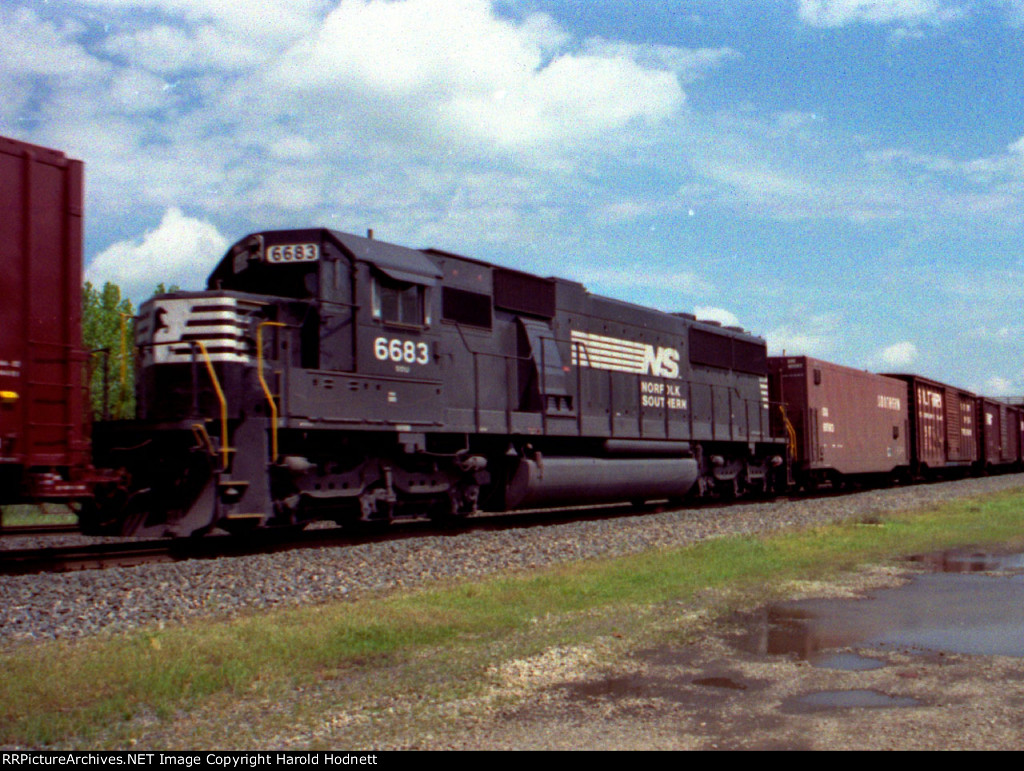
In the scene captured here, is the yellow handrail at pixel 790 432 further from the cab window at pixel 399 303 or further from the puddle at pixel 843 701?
the puddle at pixel 843 701

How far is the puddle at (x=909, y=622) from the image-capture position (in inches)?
235

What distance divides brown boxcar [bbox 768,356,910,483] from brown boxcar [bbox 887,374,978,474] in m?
1.74

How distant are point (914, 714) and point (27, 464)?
26.4 feet

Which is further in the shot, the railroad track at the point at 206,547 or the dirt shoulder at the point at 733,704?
the railroad track at the point at 206,547

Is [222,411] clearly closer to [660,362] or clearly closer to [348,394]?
[348,394]

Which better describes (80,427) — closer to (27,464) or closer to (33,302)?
(27,464)

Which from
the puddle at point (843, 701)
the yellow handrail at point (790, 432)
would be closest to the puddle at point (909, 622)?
the puddle at point (843, 701)

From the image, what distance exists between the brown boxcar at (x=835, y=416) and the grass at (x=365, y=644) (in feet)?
48.4

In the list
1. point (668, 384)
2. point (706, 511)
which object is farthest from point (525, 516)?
point (668, 384)

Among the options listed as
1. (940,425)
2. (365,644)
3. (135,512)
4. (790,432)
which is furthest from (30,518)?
(940,425)

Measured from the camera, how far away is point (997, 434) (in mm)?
43906

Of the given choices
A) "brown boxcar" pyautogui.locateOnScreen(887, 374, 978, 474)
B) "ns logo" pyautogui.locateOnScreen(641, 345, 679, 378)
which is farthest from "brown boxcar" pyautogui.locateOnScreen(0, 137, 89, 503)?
"brown boxcar" pyautogui.locateOnScreen(887, 374, 978, 474)

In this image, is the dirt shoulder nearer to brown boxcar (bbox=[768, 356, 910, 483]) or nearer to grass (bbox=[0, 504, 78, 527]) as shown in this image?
grass (bbox=[0, 504, 78, 527])

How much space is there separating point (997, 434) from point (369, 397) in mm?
39755
